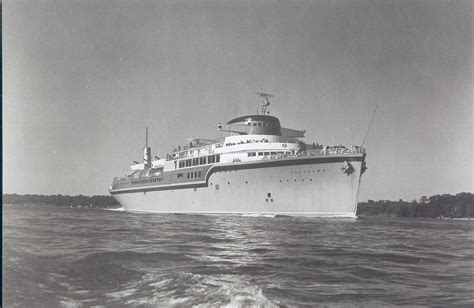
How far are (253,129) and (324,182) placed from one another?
34.4ft

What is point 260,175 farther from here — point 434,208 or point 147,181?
point 434,208

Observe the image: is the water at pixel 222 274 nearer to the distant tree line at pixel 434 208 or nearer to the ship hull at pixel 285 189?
the ship hull at pixel 285 189

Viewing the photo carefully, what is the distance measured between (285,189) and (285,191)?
16 cm

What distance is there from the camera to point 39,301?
6828 millimetres

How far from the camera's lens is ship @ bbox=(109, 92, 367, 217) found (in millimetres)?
28438

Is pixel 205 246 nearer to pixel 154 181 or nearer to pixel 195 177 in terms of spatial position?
pixel 195 177

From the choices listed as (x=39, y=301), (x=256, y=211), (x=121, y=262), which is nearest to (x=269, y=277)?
(x=121, y=262)

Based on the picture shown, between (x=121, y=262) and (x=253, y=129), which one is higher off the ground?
(x=253, y=129)

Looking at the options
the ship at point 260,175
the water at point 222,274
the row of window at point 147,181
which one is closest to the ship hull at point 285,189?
the ship at point 260,175

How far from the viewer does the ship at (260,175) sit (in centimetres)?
2844

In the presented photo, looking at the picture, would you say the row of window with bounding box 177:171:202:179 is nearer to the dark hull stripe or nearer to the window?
the dark hull stripe

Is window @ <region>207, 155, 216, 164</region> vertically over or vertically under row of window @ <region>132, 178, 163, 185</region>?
over

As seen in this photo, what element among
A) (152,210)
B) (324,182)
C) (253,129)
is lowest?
(152,210)

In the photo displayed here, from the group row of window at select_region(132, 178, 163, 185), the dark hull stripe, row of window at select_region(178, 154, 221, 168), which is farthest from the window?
row of window at select_region(132, 178, 163, 185)
